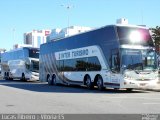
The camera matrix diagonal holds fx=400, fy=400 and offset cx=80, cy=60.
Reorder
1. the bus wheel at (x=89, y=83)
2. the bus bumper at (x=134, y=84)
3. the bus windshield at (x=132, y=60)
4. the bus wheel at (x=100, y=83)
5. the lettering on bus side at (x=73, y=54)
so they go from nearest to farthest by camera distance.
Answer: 1. the bus bumper at (x=134, y=84)
2. the bus windshield at (x=132, y=60)
3. the bus wheel at (x=100, y=83)
4. the bus wheel at (x=89, y=83)
5. the lettering on bus side at (x=73, y=54)

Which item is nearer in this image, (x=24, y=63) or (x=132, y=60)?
(x=132, y=60)

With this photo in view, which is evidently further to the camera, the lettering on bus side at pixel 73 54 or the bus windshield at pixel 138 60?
the lettering on bus side at pixel 73 54

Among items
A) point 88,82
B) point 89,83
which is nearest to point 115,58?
point 89,83

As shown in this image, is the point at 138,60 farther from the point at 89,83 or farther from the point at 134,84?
the point at 89,83

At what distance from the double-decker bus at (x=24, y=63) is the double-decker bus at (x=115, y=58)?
12.7 metres

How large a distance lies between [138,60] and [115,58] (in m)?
1.33

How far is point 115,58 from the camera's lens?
918 inches

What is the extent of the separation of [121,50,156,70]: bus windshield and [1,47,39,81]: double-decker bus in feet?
66.0

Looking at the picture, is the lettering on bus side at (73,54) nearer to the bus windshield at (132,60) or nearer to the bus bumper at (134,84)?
the bus windshield at (132,60)

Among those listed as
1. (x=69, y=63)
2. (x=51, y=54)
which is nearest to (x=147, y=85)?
(x=69, y=63)

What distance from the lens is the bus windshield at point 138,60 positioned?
22.8 m

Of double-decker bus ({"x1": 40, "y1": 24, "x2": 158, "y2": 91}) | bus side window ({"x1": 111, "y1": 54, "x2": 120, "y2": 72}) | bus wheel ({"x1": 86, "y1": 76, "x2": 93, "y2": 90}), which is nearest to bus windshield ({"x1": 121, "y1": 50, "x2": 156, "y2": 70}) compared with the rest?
double-decker bus ({"x1": 40, "y1": 24, "x2": 158, "y2": 91})

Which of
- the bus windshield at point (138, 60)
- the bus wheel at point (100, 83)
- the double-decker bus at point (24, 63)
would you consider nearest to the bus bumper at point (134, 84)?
the bus windshield at point (138, 60)

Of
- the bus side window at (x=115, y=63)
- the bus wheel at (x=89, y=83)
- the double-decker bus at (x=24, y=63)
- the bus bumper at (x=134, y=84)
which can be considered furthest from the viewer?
the double-decker bus at (x=24, y=63)
